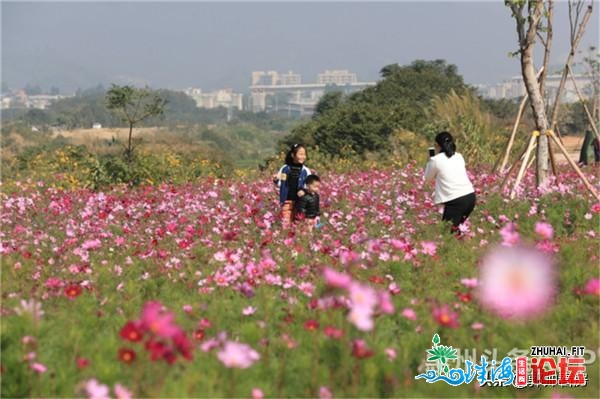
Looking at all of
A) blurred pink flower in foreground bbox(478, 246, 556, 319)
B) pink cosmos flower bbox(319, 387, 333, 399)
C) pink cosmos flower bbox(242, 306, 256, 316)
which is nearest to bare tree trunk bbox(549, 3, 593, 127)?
blurred pink flower in foreground bbox(478, 246, 556, 319)

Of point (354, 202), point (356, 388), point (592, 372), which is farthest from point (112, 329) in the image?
point (354, 202)

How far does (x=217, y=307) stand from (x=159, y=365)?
1404mm

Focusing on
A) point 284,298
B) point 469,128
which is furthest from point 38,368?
point 469,128

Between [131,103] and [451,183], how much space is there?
9374mm

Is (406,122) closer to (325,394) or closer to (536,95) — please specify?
(536,95)

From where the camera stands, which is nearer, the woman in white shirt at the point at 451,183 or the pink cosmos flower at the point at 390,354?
the pink cosmos flower at the point at 390,354

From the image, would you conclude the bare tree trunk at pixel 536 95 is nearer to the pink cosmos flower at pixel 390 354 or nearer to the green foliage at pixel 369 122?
the pink cosmos flower at pixel 390 354

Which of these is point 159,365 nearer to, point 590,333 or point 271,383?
point 271,383

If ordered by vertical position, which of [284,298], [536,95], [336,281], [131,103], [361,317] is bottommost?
[284,298]

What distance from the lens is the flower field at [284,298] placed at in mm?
2975

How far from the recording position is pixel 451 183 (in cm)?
670

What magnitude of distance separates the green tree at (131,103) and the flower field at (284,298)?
5.72 meters

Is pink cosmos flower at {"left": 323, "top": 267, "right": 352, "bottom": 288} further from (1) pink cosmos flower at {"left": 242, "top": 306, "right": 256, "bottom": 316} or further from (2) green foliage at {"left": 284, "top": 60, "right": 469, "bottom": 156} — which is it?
(2) green foliage at {"left": 284, "top": 60, "right": 469, "bottom": 156}

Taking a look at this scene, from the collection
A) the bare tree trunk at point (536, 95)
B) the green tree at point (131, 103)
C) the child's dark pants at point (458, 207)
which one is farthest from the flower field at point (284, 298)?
the green tree at point (131, 103)
